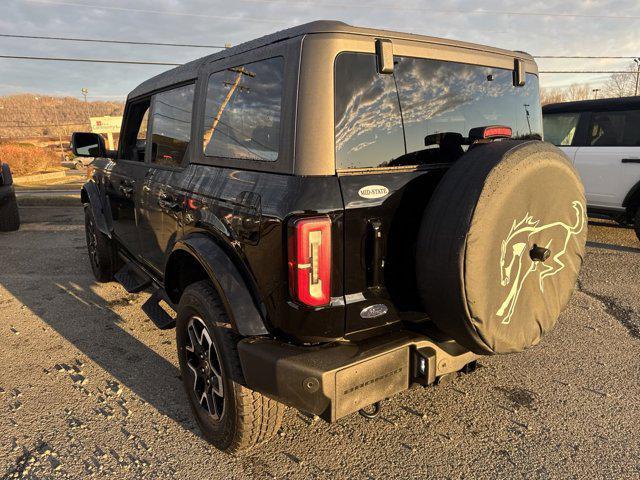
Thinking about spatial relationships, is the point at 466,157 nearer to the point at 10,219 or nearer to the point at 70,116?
the point at 10,219

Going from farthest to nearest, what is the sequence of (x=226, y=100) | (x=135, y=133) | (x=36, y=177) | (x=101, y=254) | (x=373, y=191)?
1. (x=36, y=177)
2. (x=101, y=254)
3. (x=135, y=133)
4. (x=226, y=100)
5. (x=373, y=191)

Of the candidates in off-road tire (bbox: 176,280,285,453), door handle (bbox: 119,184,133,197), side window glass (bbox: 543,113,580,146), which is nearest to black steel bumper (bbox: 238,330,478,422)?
off-road tire (bbox: 176,280,285,453)

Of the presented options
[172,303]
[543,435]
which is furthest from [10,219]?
[543,435]

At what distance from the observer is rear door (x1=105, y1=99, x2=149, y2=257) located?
3.66 meters

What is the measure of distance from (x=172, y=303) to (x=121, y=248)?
5.50 feet

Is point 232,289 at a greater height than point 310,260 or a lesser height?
lesser

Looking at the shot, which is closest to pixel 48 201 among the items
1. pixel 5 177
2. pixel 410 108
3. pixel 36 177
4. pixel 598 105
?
pixel 5 177

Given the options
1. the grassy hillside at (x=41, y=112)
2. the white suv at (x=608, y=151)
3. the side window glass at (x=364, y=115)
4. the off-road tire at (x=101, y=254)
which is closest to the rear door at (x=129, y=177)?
the off-road tire at (x=101, y=254)

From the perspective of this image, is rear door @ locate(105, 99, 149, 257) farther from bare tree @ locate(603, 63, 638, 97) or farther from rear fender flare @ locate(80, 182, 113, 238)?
bare tree @ locate(603, 63, 638, 97)

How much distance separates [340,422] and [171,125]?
2210 mm

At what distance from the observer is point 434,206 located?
1.95 meters

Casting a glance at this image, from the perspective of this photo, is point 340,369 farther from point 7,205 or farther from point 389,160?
point 7,205

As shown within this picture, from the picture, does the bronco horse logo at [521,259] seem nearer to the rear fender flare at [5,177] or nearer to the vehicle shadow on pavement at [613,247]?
the vehicle shadow on pavement at [613,247]

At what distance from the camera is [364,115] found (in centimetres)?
201
